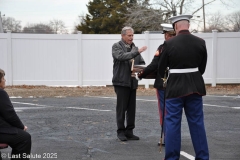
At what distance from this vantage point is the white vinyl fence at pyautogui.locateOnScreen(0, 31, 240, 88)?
57.8ft

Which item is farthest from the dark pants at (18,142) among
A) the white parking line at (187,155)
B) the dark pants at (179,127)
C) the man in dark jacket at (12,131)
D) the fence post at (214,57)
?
the fence post at (214,57)

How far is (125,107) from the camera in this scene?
789cm

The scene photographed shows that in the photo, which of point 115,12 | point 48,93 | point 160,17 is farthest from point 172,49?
point 115,12

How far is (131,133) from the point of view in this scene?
7.85 metres

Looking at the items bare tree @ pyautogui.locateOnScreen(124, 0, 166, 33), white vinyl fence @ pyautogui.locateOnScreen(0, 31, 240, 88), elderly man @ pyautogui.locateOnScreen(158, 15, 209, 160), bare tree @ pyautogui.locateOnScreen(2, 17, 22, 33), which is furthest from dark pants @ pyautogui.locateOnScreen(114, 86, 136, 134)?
bare tree @ pyautogui.locateOnScreen(2, 17, 22, 33)

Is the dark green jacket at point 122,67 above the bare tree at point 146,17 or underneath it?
underneath

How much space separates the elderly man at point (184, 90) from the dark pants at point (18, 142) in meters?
1.82

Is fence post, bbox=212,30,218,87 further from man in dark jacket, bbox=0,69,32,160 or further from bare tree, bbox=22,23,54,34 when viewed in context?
bare tree, bbox=22,23,54,34

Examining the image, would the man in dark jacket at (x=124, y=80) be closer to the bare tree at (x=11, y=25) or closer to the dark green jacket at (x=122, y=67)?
the dark green jacket at (x=122, y=67)

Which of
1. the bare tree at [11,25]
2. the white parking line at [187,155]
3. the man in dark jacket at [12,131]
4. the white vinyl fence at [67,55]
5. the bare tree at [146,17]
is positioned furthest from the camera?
the bare tree at [11,25]

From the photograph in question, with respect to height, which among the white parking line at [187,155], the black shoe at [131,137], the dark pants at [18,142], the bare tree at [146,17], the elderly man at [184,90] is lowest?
the white parking line at [187,155]

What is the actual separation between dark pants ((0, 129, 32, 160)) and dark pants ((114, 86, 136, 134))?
244 cm

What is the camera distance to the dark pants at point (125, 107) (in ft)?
25.6

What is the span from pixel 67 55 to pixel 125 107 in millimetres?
10164
